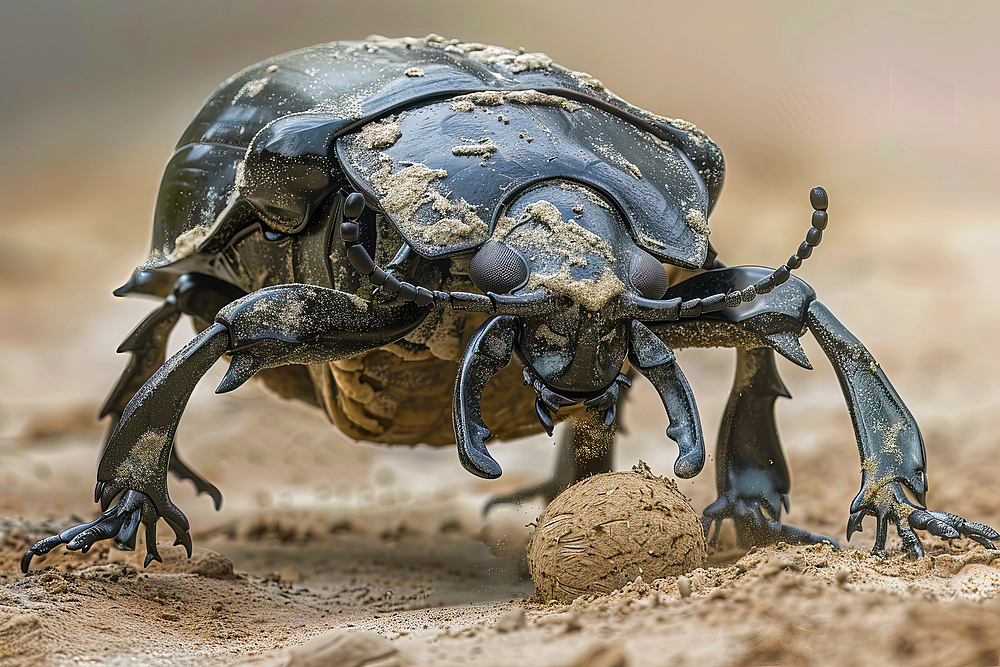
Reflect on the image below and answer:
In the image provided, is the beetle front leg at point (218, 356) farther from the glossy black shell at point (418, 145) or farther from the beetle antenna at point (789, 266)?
the beetle antenna at point (789, 266)

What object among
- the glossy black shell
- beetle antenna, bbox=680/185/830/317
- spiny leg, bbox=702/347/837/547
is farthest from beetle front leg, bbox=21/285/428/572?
spiny leg, bbox=702/347/837/547

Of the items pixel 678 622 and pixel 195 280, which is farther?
pixel 195 280

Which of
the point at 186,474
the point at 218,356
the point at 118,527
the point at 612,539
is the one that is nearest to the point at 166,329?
the point at 186,474

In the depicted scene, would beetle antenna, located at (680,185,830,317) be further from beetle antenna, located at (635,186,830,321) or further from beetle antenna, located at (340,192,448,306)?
beetle antenna, located at (340,192,448,306)

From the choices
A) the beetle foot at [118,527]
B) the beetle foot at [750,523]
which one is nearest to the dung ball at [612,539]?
the beetle foot at [750,523]

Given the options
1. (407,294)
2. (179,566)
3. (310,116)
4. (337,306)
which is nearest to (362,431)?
(179,566)

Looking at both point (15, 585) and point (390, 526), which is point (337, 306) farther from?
point (390, 526)

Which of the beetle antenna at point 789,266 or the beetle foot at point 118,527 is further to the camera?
the beetle foot at point 118,527
